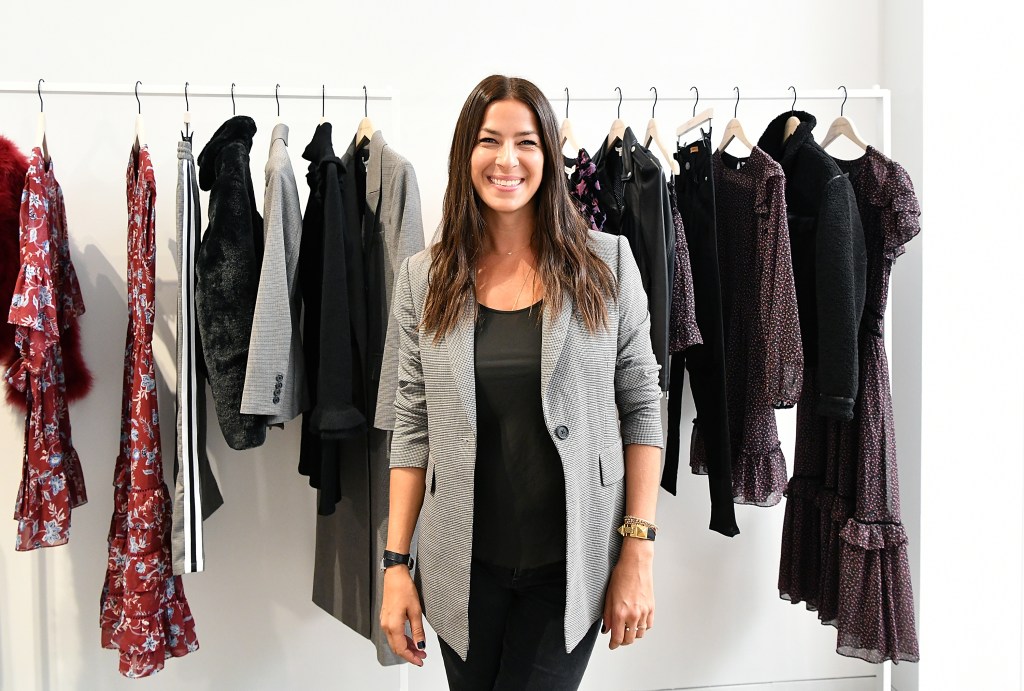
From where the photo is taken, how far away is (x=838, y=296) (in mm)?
1633

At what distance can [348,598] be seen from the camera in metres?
1.82

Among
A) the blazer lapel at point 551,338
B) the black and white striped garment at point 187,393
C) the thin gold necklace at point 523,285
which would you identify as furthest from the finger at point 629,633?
the black and white striped garment at point 187,393

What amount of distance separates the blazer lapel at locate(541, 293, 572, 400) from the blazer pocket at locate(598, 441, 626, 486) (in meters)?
0.17

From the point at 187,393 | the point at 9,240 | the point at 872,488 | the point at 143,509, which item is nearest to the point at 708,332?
the point at 872,488

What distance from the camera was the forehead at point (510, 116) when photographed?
3.75 ft

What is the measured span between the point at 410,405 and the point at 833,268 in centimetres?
112

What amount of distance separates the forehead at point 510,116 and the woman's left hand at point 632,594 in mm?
762

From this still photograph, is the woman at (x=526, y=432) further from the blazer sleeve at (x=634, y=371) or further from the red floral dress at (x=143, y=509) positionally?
the red floral dress at (x=143, y=509)

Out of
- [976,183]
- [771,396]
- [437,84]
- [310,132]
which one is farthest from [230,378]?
[976,183]

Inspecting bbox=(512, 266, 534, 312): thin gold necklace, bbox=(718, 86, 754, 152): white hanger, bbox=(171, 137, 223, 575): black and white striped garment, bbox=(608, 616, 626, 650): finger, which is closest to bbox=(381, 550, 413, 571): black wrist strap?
bbox=(608, 616, 626, 650): finger

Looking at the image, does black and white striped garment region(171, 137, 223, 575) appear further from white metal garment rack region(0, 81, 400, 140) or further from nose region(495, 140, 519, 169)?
nose region(495, 140, 519, 169)

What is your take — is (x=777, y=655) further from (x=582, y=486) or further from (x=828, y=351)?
(x=582, y=486)

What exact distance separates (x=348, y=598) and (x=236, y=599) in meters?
0.50

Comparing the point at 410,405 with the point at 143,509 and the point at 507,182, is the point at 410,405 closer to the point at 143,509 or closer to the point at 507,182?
the point at 507,182
